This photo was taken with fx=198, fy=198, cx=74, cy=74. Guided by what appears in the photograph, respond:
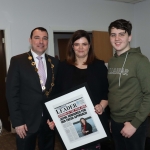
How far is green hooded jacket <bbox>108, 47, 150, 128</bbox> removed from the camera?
Result: 1.42 meters

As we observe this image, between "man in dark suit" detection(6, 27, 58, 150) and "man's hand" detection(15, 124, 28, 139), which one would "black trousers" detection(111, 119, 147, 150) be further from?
"man's hand" detection(15, 124, 28, 139)

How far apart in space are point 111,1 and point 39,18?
2.02 metres

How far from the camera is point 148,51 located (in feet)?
17.0

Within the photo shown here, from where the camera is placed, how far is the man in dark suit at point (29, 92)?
1.87 metres

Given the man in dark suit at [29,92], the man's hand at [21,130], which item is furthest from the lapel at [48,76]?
the man's hand at [21,130]

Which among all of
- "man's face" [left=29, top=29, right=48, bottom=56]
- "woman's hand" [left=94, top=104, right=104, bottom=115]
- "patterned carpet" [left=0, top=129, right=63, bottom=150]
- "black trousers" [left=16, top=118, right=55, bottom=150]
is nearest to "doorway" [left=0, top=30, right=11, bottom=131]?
"patterned carpet" [left=0, top=129, right=63, bottom=150]

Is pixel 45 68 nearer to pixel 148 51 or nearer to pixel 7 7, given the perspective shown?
pixel 7 7

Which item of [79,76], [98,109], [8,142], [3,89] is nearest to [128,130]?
[98,109]

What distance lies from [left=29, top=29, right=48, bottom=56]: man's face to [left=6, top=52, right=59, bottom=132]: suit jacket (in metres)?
0.16

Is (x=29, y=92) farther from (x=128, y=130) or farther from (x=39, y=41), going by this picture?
(x=128, y=130)

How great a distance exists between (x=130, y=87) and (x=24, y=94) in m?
0.99

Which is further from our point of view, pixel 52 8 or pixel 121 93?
pixel 52 8

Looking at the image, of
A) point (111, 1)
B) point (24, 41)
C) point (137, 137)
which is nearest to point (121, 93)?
point (137, 137)

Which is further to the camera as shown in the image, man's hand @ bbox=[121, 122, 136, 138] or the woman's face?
the woman's face
